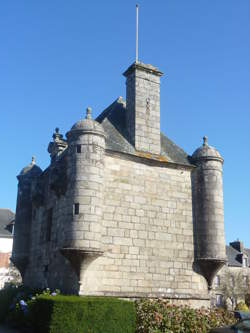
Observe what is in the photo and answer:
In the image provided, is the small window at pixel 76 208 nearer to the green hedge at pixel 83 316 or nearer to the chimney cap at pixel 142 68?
the green hedge at pixel 83 316

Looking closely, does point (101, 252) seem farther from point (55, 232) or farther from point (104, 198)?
point (55, 232)

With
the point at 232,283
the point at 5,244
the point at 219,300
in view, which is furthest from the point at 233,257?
the point at 5,244

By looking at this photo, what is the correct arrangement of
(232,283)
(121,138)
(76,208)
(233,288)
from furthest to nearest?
1. (232,283)
2. (233,288)
3. (121,138)
4. (76,208)

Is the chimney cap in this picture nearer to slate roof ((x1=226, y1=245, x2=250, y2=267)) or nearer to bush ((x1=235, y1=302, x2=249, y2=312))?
bush ((x1=235, y1=302, x2=249, y2=312))

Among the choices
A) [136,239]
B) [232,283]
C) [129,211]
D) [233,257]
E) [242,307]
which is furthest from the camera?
[233,257]

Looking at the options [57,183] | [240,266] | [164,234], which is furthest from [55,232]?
[240,266]

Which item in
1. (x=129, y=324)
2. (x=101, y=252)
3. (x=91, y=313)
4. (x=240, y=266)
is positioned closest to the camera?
(x=91, y=313)

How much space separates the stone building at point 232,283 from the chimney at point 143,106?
21708mm

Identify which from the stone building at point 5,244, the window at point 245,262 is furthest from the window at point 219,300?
A: the stone building at point 5,244

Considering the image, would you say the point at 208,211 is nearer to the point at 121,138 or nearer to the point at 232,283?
the point at 121,138

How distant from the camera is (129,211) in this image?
1219 cm

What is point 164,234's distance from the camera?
41.9 feet

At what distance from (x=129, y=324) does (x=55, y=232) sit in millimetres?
4310

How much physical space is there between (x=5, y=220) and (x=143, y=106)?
23968mm
